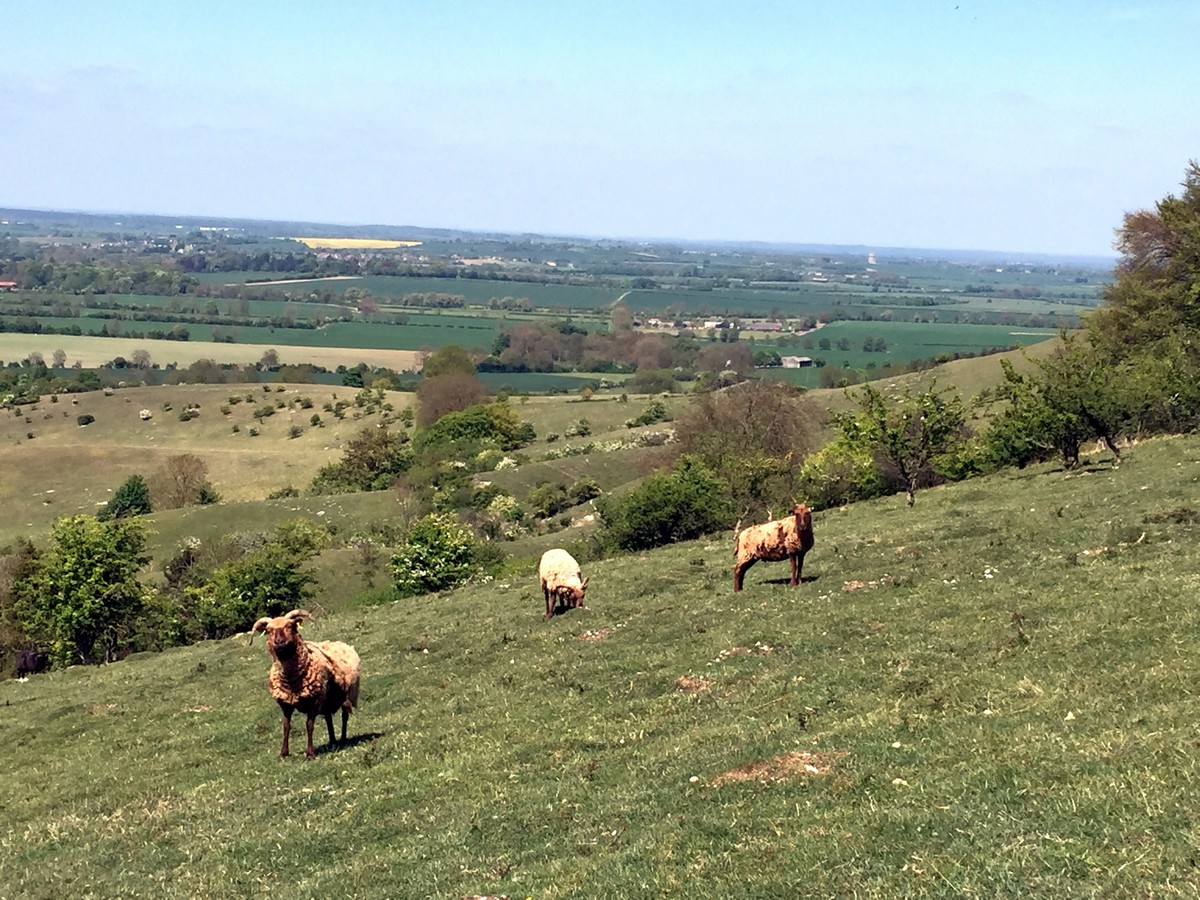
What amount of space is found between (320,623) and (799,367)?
535 feet

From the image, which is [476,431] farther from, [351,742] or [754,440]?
[351,742]

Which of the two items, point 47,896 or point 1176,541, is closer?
point 47,896

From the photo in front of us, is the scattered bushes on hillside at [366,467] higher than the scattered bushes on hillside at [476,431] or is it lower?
lower

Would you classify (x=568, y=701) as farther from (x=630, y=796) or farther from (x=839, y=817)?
(x=839, y=817)

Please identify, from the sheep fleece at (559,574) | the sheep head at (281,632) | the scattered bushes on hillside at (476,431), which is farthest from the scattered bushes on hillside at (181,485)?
the sheep head at (281,632)

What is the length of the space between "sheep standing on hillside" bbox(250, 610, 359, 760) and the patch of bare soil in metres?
7.55

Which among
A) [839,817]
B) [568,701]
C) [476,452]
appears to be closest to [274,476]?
[476,452]

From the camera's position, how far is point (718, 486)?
52.0 m

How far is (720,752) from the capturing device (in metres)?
15.0

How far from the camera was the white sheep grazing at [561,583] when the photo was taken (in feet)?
102

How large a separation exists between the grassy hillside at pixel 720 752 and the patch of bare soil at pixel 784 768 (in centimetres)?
4

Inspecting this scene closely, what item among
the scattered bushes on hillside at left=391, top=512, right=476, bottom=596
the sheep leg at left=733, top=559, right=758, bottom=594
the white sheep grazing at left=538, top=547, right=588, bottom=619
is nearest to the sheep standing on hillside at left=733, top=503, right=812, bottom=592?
the sheep leg at left=733, top=559, right=758, bottom=594

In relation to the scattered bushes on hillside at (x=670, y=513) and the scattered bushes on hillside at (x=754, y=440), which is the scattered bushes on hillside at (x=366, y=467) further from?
the scattered bushes on hillside at (x=670, y=513)

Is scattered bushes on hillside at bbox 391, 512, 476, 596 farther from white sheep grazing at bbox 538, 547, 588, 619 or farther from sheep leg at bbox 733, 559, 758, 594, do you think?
sheep leg at bbox 733, 559, 758, 594
